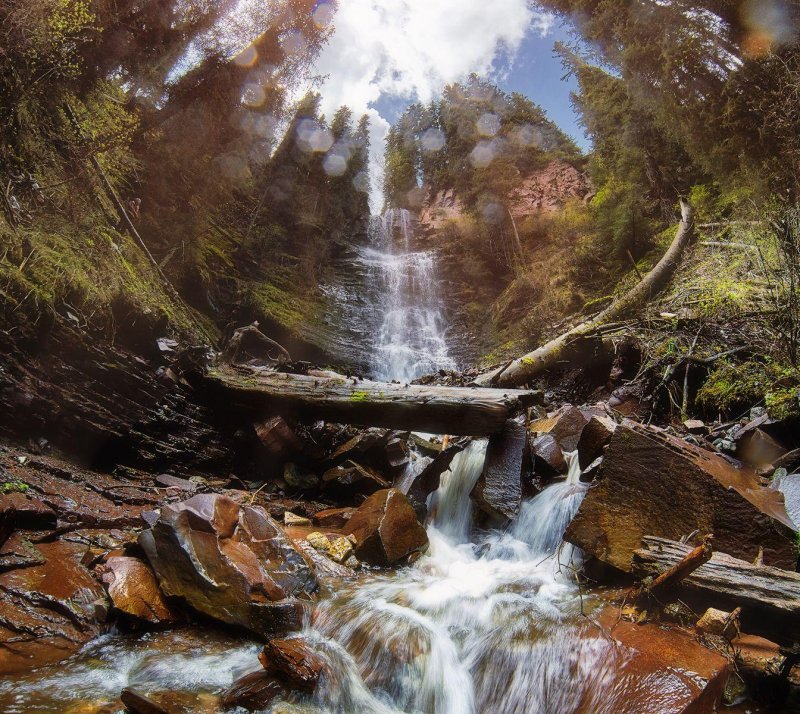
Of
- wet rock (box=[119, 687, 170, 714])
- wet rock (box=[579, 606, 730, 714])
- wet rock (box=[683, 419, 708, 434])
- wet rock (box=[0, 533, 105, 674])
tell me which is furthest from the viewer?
wet rock (box=[683, 419, 708, 434])

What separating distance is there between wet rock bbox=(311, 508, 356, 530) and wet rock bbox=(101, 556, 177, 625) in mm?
2253

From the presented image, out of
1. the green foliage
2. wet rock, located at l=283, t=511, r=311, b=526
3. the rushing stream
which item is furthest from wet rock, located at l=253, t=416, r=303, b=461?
the green foliage

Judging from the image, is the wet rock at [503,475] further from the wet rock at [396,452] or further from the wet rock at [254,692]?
the wet rock at [254,692]

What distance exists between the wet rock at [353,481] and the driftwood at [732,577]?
3.72 metres

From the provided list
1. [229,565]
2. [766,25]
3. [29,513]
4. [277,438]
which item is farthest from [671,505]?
[766,25]

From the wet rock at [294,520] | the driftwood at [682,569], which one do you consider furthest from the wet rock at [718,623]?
the wet rock at [294,520]

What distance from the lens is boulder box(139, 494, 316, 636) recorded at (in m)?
3.18

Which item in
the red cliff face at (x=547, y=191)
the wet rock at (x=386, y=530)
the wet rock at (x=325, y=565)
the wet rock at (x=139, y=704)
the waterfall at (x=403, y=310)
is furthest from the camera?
the red cliff face at (x=547, y=191)

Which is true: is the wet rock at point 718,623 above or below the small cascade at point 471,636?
above

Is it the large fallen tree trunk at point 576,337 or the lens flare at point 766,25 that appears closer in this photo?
the lens flare at point 766,25

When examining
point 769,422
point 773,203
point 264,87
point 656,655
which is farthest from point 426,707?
point 264,87

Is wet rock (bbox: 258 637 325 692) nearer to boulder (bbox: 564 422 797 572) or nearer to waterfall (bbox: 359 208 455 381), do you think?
boulder (bbox: 564 422 797 572)

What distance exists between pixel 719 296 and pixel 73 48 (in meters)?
11.9

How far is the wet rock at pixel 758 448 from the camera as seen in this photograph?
14.3 ft
